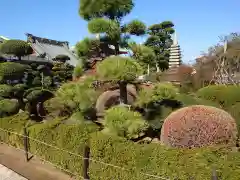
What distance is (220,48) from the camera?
2370 centimetres

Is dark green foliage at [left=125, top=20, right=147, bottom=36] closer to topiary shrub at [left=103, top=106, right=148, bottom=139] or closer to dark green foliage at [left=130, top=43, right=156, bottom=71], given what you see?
dark green foliage at [left=130, top=43, right=156, bottom=71]

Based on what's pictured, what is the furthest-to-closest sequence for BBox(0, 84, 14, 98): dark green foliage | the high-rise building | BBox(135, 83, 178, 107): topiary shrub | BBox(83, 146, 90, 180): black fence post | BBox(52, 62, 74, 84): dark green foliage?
the high-rise building → BBox(52, 62, 74, 84): dark green foliage → BBox(0, 84, 14, 98): dark green foliage → BBox(135, 83, 178, 107): topiary shrub → BBox(83, 146, 90, 180): black fence post

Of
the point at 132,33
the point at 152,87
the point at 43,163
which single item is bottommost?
the point at 43,163

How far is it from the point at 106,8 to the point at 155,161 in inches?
214

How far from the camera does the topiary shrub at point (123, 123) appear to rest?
7.32 meters

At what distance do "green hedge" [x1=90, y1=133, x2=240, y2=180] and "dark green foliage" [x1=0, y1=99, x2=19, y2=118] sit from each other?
6.62m

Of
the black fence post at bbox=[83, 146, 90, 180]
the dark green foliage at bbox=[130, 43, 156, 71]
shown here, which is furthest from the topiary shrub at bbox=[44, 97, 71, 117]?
the black fence post at bbox=[83, 146, 90, 180]

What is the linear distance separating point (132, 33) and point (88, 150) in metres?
4.07

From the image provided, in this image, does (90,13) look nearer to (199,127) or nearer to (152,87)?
(152,87)

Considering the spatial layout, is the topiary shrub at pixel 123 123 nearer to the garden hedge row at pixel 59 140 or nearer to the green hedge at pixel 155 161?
the garden hedge row at pixel 59 140

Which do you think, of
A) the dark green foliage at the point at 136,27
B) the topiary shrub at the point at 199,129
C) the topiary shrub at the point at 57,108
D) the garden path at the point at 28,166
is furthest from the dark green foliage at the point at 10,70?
the topiary shrub at the point at 199,129

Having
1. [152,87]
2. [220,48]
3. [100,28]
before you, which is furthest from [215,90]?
[220,48]

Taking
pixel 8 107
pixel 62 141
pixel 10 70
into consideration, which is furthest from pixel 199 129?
pixel 10 70

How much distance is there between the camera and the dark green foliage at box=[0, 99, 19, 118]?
12043mm
